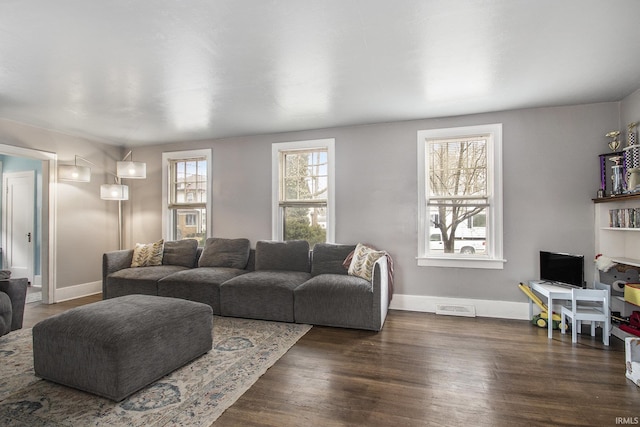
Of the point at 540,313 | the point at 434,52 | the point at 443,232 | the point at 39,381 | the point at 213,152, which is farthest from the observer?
the point at 213,152

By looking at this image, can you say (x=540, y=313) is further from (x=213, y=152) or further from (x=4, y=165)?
(x=4, y=165)

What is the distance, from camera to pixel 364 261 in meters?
3.86

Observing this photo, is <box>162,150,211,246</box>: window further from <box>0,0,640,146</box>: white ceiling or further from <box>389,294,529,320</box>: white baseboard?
<box>389,294,529,320</box>: white baseboard

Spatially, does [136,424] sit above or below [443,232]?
below

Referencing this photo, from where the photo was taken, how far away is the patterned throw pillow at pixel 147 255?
4863 millimetres

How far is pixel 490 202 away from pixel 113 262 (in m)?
5.26

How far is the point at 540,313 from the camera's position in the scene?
12.2 feet

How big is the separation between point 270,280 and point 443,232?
2.36m

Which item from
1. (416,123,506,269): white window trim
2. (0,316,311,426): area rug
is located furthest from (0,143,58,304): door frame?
(416,123,506,269): white window trim

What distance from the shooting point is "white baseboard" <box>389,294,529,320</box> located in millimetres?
3926

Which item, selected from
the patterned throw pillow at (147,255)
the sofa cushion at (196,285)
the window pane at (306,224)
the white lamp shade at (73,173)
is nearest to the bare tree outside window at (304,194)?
the window pane at (306,224)

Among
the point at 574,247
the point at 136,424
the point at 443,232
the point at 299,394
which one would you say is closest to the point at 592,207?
the point at 574,247

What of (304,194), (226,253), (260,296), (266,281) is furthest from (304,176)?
(260,296)

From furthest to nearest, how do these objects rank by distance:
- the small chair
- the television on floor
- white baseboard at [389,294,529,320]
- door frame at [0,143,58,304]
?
1. door frame at [0,143,58,304]
2. white baseboard at [389,294,529,320]
3. the television on floor
4. the small chair
